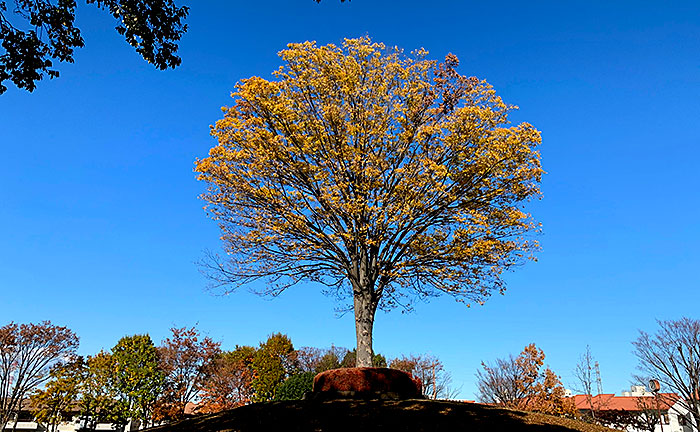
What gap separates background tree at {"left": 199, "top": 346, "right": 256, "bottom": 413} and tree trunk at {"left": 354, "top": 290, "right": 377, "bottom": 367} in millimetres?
18464

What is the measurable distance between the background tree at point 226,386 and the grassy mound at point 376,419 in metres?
20.7

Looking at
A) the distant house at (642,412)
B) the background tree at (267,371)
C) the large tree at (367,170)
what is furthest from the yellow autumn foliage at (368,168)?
the background tree at (267,371)

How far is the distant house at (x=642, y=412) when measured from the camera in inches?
1437

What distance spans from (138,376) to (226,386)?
19.5 feet

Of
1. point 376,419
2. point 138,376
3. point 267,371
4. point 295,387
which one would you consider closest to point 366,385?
point 376,419

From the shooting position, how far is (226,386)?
33906mm

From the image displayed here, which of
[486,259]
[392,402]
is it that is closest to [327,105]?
[486,259]

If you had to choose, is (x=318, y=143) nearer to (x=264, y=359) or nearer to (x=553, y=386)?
(x=553, y=386)

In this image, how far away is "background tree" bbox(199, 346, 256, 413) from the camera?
105 feet

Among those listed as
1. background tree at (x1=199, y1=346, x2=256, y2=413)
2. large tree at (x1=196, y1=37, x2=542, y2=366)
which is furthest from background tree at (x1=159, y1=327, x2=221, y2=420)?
large tree at (x1=196, y1=37, x2=542, y2=366)

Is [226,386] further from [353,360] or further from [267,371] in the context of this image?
[353,360]

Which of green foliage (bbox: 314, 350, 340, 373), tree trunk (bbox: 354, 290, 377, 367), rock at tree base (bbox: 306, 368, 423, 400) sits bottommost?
rock at tree base (bbox: 306, 368, 423, 400)

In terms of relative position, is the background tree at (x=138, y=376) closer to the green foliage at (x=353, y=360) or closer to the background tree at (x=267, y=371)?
the background tree at (x=267, y=371)

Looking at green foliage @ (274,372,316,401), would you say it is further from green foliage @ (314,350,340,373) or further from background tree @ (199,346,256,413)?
green foliage @ (314,350,340,373)
